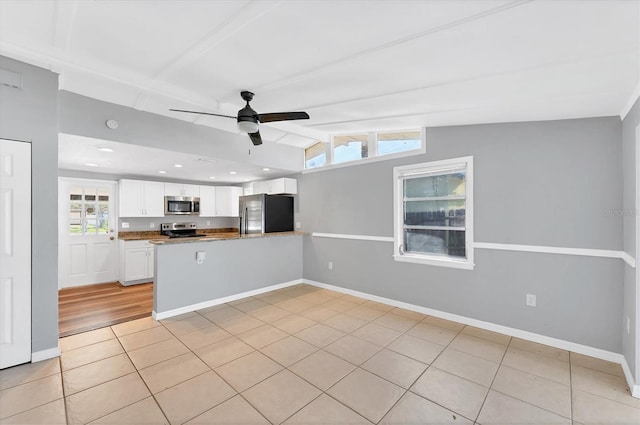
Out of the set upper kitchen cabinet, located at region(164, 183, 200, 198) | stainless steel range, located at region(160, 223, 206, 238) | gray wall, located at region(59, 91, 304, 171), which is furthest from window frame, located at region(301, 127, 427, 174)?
stainless steel range, located at region(160, 223, 206, 238)

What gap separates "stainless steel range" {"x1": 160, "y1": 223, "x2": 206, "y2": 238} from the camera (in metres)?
6.02

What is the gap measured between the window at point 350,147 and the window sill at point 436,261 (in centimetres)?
173

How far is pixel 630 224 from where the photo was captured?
7.22ft

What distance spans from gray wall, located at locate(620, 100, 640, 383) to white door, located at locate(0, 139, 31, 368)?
4.95m

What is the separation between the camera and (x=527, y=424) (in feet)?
5.66

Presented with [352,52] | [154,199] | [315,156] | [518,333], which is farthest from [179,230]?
[518,333]

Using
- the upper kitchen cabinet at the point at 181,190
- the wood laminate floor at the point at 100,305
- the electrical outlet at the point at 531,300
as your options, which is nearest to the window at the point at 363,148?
the electrical outlet at the point at 531,300

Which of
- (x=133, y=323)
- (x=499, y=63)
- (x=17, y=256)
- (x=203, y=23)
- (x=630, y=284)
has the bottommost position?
(x=133, y=323)

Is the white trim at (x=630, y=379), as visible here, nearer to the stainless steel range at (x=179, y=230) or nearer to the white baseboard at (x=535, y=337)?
the white baseboard at (x=535, y=337)

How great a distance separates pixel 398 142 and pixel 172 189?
4.91 meters

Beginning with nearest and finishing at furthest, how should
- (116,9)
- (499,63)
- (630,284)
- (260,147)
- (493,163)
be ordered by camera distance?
(116,9)
(499,63)
(630,284)
(493,163)
(260,147)

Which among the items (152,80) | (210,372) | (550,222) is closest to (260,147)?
(152,80)

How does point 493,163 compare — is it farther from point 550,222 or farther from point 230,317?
point 230,317

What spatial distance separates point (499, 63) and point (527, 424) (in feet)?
8.01
